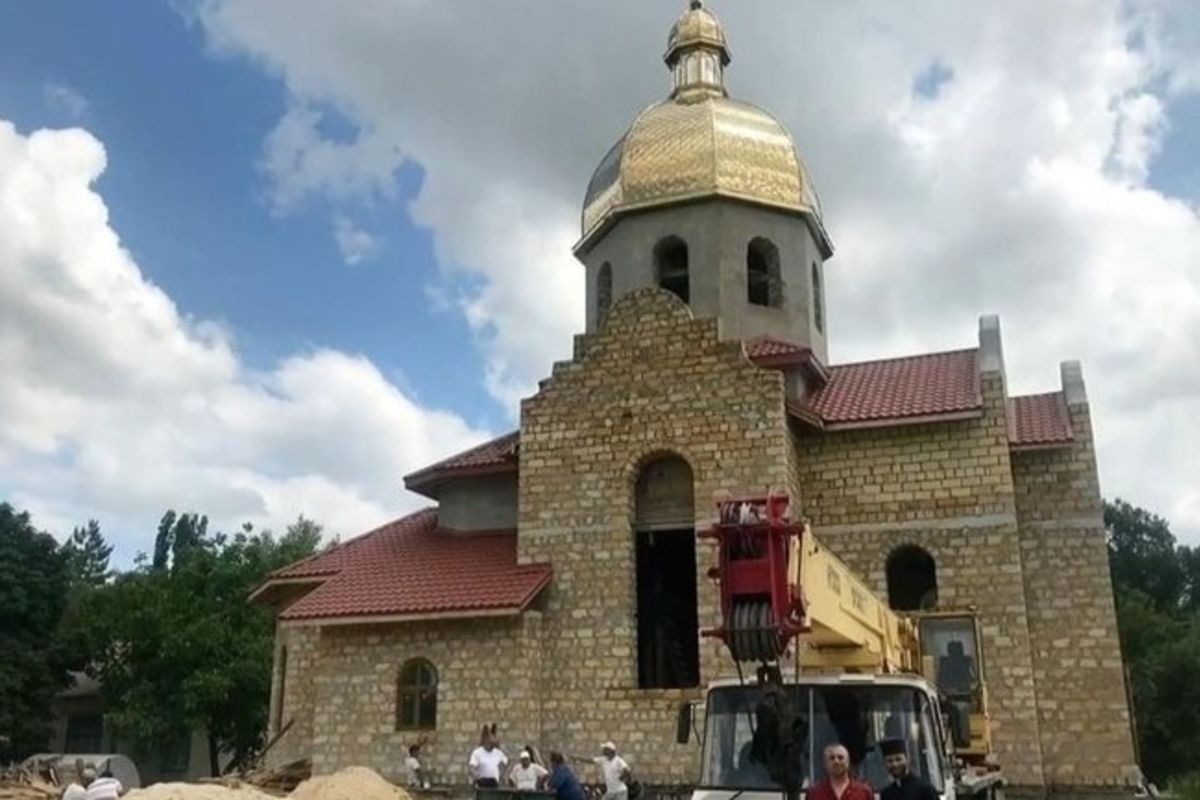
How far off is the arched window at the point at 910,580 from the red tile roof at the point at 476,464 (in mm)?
6436

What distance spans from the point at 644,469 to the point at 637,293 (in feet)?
9.49

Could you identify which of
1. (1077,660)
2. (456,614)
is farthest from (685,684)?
(1077,660)

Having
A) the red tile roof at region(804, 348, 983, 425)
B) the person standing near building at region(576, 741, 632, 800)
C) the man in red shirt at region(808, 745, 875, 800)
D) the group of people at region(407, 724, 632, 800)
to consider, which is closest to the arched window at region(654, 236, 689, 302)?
the red tile roof at region(804, 348, 983, 425)

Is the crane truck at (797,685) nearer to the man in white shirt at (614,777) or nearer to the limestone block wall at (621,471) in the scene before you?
the man in white shirt at (614,777)

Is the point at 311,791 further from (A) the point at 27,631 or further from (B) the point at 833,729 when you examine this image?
(A) the point at 27,631

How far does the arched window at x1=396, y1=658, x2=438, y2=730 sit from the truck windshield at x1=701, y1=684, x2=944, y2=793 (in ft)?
33.8

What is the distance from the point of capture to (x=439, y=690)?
1758 centimetres

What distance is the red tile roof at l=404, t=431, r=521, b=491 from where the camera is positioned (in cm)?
1958

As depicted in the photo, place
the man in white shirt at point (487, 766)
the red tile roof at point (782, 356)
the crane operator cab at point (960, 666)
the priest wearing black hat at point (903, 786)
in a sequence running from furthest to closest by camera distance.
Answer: the red tile roof at point (782, 356)
the man in white shirt at point (487, 766)
the crane operator cab at point (960, 666)
the priest wearing black hat at point (903, 786)

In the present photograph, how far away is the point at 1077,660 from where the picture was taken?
16797 mm

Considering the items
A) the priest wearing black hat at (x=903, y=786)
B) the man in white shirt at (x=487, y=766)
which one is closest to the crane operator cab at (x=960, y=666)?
the priest wearing black hat at (x=903, y=786)

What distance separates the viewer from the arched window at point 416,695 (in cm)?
1777

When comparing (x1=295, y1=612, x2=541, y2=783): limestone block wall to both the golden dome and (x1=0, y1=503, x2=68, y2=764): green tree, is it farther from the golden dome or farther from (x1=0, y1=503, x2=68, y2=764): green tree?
(x1=0, y1=503, x2=68, y2=764): green tree

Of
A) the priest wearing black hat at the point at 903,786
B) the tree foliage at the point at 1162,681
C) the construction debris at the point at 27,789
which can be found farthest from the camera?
the tree foliage at the point at 1162,681
